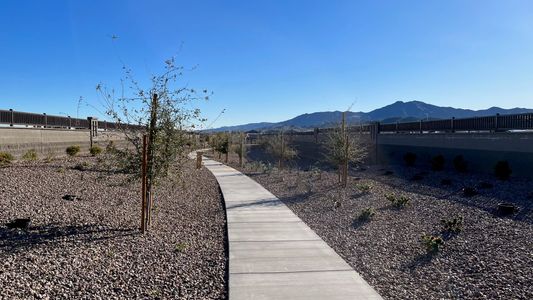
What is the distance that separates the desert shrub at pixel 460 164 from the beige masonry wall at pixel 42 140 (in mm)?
14585

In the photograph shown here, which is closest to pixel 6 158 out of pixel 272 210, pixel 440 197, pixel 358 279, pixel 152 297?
pixel 272 210

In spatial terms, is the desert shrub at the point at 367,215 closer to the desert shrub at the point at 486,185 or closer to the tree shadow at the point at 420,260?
the tree shadow at the point at 420,260

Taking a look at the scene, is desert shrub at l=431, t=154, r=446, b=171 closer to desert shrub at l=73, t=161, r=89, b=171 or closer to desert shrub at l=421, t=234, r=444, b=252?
desert shrub at l=421, t=234, r=444, b=252

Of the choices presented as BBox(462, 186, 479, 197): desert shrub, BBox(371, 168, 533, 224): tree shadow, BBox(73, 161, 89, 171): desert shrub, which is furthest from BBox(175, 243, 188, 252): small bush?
BBox(462, 186, 479, 197): desert shrub

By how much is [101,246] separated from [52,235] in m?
1.04

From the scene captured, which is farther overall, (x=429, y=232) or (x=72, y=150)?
(x=72, y=150)

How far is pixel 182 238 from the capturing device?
843 cm

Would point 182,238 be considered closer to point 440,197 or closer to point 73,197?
point 73,197

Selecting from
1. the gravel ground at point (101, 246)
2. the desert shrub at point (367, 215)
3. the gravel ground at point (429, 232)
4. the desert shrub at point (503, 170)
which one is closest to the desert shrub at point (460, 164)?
the desert shrub at point (503, 170)

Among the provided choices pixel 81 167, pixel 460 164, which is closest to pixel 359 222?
pixel 81 167

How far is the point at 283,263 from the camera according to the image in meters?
6.78

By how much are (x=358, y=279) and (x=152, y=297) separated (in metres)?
2.74

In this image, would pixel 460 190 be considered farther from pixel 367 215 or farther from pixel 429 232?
pixel 429 232

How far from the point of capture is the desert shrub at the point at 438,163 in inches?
834
